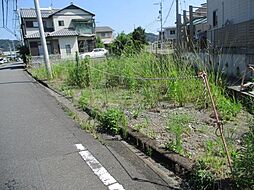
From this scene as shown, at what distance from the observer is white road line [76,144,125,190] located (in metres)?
3.03

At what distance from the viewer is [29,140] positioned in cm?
476

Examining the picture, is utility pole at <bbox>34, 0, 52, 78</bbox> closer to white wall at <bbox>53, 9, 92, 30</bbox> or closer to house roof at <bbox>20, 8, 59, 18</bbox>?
house roof at <bbox>20, 8, 59, 18</bbox>

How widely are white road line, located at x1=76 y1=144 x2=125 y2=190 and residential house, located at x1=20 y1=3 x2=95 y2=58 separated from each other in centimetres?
3649

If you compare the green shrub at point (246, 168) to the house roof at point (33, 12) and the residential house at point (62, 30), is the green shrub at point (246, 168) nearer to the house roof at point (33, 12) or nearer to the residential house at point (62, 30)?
the residential house at point (62, 30)

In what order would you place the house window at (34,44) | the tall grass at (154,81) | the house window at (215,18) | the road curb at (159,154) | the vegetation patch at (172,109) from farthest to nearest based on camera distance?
the house window at (34,44)
the house window at (215,18)
the tall grass at (154,81)
the road curb at (159,154)
the vegetation patch at (172,109)

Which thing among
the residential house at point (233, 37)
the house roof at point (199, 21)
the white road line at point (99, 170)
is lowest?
the white road line at point (99, 170)

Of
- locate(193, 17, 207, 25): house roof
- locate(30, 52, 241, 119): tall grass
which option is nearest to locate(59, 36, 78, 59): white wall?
locate(193, 17, 207, 25): house roof

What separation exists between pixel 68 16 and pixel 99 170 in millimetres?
43187

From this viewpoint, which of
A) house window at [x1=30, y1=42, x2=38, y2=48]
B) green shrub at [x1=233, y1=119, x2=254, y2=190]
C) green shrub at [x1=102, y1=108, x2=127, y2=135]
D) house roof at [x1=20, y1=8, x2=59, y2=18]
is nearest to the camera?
green shrub at [x1=233, y1=119, x2=254, y2=190]

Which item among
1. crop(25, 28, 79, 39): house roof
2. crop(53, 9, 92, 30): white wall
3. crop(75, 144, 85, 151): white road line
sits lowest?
crop(75, 144, 85, 151): white road line

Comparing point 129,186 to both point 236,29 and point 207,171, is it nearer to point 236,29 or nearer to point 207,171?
point 207,171

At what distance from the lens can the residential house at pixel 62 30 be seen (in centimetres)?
3991

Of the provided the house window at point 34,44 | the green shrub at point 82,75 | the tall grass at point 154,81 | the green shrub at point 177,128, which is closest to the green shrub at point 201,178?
the green shrub at point 177,128

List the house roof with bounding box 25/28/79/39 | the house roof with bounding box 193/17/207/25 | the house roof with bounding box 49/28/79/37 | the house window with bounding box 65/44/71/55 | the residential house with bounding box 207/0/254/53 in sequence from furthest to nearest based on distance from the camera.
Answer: the house window with bounding box 65/44/71/55
the house roof with bounding box 49/28/79/37
the house roof with bounding box 25/28/79/39
the house roof with bounding box 193/17/207/25
the residential house with bounding box 207/0/254/53
